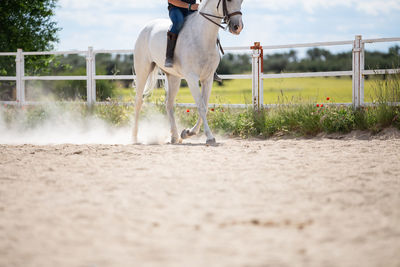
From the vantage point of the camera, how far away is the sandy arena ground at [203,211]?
2508 millimetres

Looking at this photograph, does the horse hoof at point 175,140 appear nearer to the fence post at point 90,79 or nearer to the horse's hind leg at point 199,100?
the horse's hind leg at point 199,100

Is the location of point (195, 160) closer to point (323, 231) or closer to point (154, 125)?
point (323, 231)

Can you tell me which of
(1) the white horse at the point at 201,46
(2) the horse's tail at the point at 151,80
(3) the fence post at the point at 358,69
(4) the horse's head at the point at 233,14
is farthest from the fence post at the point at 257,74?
(4) the horse's head at the point at 233,14

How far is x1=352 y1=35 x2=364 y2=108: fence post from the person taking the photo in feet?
31.4

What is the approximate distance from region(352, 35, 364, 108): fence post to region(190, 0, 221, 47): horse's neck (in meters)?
3.72

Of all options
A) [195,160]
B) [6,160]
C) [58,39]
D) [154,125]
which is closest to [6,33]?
[58,39]

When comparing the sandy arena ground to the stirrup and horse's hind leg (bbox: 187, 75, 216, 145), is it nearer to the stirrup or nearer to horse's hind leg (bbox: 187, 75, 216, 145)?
horse's hind leg (bbox: 187, 75, 216, 145)

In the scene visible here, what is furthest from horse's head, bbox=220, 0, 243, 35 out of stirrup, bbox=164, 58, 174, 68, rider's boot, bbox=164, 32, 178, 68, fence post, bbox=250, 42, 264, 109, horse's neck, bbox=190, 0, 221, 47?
fence post, bbox=250, 42, 264, 109

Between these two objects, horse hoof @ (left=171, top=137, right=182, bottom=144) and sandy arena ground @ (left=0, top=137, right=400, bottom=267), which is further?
horse hoof @ (left=171, top=137, right=182, bottom=144)

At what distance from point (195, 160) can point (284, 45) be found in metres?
5.51

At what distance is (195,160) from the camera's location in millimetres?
5520

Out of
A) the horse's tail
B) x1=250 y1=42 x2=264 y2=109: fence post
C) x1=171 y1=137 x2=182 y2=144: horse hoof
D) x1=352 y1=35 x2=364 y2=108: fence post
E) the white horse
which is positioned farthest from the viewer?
x1=250 y1=42 x2=264 y2=109: fence post

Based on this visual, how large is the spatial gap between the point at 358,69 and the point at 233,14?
3893mm

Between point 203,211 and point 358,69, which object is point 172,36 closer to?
point 358,69
